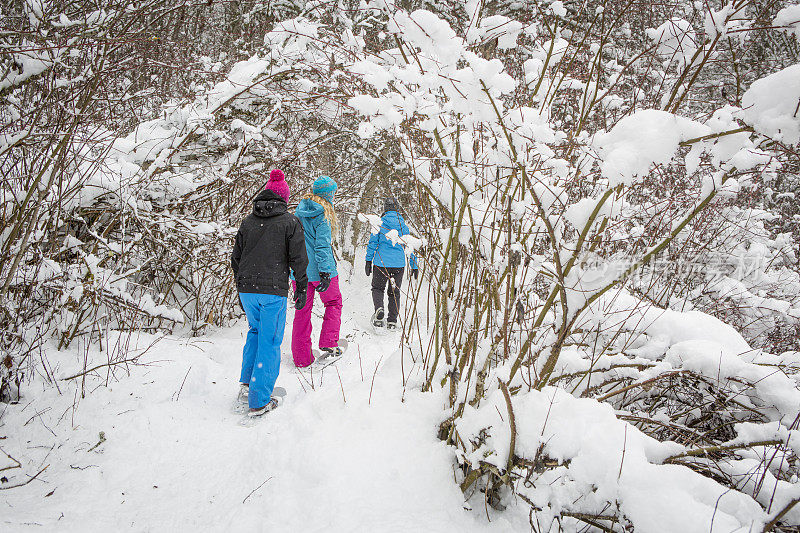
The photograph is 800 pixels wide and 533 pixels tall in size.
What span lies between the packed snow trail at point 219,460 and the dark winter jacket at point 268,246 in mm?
925

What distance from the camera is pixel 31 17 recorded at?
2809 mm

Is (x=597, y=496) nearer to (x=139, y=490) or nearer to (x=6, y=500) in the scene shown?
(x=139, y=490)

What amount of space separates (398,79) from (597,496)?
6.87 feet

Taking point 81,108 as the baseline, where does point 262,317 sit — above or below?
below

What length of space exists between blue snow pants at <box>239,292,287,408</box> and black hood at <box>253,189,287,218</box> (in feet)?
2.14

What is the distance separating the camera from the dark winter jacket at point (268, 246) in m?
→ 3.15

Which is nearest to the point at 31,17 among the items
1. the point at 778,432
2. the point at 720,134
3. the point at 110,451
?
the point at 110,451

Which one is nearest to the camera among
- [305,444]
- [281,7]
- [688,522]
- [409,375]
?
[688,522]

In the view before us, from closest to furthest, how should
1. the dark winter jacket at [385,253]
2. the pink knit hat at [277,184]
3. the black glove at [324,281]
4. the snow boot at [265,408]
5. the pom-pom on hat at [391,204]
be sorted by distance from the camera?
the snow boot at [265,408] → the pink knit hat at [277,184] → the black glove at [324,281] → the pom-pom on hat at [391,204] → the dark winter jacket at [385,253]

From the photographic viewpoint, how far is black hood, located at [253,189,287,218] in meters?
3.19

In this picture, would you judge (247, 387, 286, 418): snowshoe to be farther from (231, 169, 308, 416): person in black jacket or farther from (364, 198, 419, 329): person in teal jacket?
(364, 198, 419, 329): person in teal jacket

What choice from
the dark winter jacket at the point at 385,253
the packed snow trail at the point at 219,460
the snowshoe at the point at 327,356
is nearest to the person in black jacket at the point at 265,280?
the packed snow trail at the point at 219,460

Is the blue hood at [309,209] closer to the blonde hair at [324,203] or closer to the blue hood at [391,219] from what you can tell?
the blonde hair at [324,203]

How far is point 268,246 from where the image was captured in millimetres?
3189
